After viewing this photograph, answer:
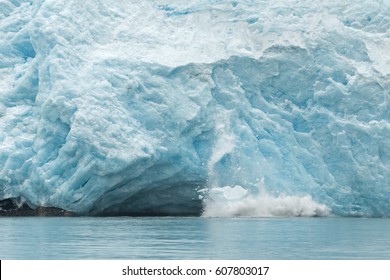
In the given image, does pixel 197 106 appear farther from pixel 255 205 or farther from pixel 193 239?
pixel 193 239

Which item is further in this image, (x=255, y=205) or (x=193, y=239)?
(x=255, y=205)

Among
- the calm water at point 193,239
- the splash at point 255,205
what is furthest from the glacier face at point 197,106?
the calm water at point 193,239

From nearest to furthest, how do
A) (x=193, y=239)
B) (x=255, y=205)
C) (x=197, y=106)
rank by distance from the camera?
(x=193, y=239)
(x=197, y=106)
(x=255, y=205)

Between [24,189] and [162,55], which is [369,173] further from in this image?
[24,189]

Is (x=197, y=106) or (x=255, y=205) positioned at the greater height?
(x=197, y=106)

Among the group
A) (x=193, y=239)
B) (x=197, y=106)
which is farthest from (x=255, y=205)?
(x=193, y=239)

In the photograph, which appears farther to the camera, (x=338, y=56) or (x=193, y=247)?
(x=338, y=56)

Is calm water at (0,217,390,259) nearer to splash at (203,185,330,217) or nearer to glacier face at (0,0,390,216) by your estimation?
splash at (203,185,330,217)
